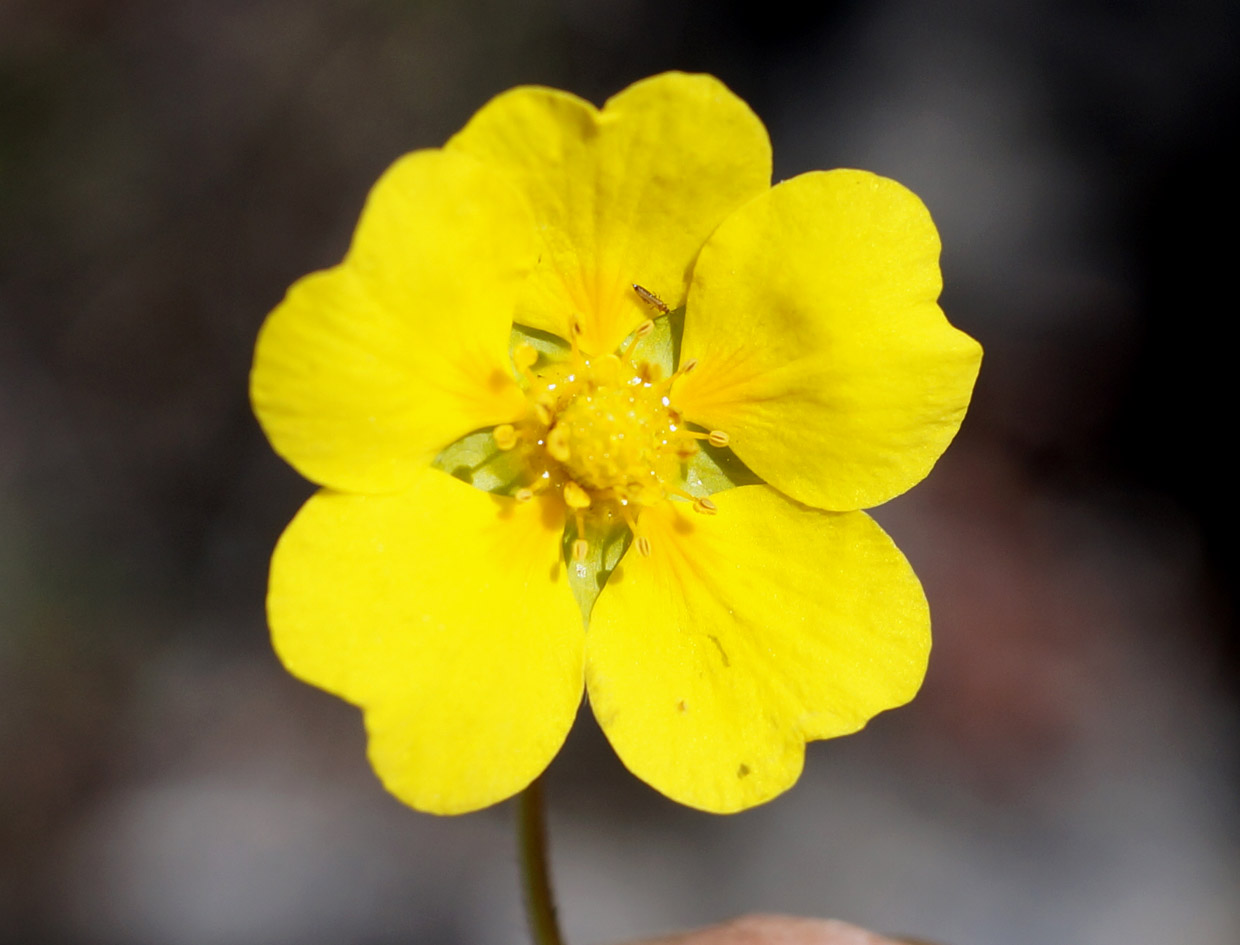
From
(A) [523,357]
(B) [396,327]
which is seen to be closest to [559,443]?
(A) [523,357]

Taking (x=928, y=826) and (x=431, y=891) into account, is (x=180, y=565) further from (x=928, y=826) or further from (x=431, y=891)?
(x=928, y=826)

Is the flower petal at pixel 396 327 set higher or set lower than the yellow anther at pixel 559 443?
higher

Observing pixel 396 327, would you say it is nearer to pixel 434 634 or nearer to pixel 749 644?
pixel 434 634

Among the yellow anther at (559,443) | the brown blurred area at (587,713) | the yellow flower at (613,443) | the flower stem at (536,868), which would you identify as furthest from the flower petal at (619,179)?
the brown blurred area at (587,713)

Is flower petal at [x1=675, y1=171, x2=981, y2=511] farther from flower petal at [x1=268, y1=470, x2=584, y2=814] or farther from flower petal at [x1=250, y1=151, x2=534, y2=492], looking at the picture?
flower petal at [x1=268, y1=470, x2=584, y2=814]

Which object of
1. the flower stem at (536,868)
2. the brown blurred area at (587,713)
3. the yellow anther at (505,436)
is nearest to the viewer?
the yellow anther at (505,436)

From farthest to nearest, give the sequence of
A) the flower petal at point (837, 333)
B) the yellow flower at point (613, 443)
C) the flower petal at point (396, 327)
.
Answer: the flower petal at point (837, 333), the yellow flower at point (613, 443), the flower petal at point (396, 327)

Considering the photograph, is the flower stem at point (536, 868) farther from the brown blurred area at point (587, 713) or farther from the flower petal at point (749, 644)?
the brown blurred area at point (587, 713)

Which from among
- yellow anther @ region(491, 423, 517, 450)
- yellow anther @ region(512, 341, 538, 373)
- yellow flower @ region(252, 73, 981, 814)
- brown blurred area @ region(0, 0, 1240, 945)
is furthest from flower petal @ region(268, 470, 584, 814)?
brown blurred area @ region(0, 0, 1240, 945)
